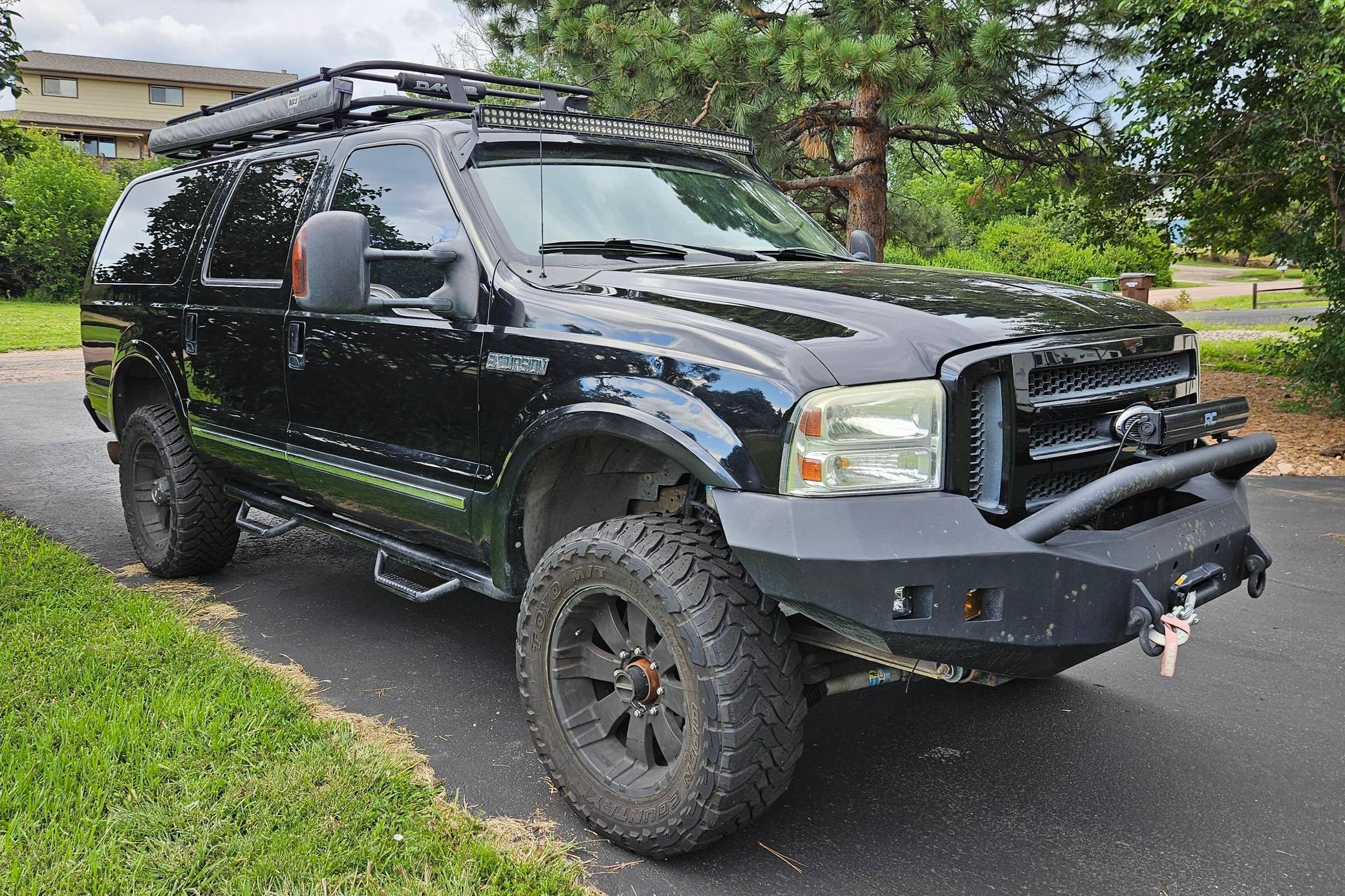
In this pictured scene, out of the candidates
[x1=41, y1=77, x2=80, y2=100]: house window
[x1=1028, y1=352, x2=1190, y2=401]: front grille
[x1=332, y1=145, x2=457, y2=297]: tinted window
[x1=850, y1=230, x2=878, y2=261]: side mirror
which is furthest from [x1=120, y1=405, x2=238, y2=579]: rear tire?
[x1=41, y1=77, x2=80, y2=100]: house window

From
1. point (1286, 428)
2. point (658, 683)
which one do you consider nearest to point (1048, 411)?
point (658, 683)

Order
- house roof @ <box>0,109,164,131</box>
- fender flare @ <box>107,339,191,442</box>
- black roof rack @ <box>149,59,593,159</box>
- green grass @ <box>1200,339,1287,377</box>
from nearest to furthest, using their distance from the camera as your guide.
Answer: black roof rack @ <box>149,59,593,159</box>, fender flare @ <box>107,339,191,442</box>, green grass @ <box>1200,339,1287,377</box>, house roof @ <box>0,109,164,131</box>

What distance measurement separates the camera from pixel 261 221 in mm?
4719

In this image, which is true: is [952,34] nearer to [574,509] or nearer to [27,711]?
[574,509]

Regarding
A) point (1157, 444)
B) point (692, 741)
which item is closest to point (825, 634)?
point (692, 741)

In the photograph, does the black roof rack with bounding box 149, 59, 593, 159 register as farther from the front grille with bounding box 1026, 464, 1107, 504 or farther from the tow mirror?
the front grille with bounding box 1026, 464, 1107, 504

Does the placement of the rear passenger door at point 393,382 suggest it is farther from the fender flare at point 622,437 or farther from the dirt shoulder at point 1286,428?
the dirt shoulder at point 1286,428

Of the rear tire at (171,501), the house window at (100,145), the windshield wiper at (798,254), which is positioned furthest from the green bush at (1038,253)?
the house window at (100,145)

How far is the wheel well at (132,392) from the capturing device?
5.72 m

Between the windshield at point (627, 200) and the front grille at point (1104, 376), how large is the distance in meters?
1.47

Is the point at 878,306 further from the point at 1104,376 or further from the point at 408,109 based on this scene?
the point at 408,109

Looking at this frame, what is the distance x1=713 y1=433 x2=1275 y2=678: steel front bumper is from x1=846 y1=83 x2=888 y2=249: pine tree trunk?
8.68 meters

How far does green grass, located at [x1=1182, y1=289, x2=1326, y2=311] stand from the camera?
1077 inches

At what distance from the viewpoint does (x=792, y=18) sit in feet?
31.2
